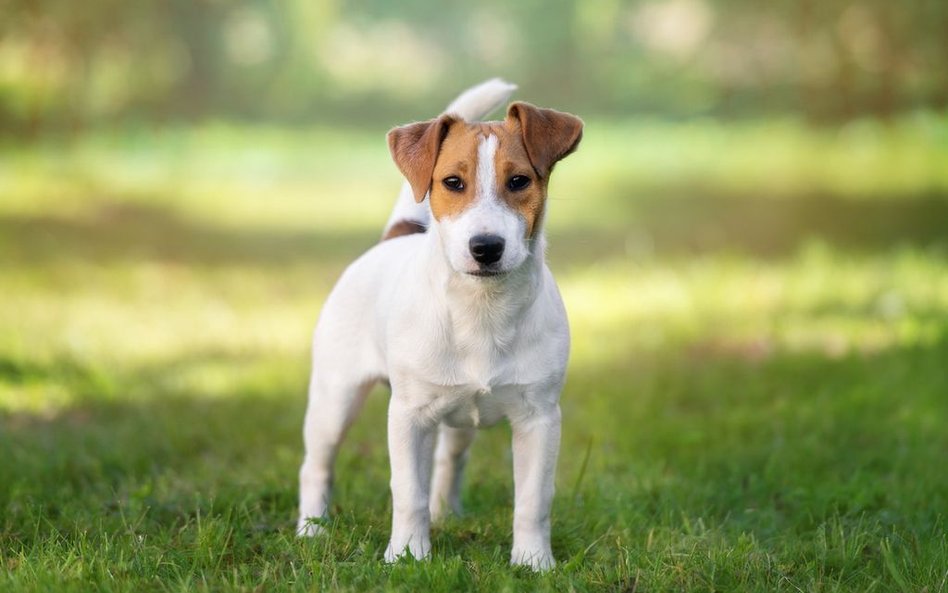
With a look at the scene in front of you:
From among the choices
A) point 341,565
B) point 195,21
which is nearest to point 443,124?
point 341,565

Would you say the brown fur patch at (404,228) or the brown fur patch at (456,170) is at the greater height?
the brown fur patch at (456,170)

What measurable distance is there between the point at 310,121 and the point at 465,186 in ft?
43.6

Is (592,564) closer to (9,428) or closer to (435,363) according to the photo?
(435,363)

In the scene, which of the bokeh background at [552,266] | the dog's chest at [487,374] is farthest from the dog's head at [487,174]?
the bokeh background at [552,266]

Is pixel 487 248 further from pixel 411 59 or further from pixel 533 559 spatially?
pixel 411 59

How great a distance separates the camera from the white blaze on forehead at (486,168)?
142 inches

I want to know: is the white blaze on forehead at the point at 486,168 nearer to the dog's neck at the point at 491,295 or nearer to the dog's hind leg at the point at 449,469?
the dog's neck at the point at 491,295

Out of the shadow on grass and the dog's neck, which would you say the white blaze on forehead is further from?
the shadow on grass

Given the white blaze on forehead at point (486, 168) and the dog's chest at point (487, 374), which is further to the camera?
the dog's chest at point (487, 374)

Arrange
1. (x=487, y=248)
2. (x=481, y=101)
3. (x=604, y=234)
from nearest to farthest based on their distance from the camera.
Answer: (x=487, y=248) → (x=481, y=101) → (x=604, y=234)

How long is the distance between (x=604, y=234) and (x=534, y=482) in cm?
966

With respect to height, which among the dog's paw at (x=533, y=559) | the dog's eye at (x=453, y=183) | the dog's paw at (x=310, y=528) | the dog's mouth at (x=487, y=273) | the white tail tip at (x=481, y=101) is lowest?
the dog's paw at (x=310, y=528)

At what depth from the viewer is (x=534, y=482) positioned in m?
3.83

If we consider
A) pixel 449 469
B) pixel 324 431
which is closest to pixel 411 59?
pixel 449 469
